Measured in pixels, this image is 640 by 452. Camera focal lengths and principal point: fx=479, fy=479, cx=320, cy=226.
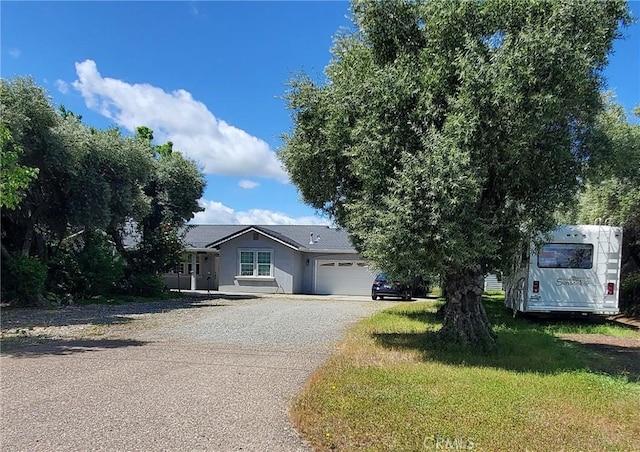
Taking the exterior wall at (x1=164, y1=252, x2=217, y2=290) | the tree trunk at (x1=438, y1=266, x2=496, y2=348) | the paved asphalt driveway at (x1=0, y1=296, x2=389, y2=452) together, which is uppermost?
the tree trunk at (x1=438, y1=266, x2=496, y2=348)

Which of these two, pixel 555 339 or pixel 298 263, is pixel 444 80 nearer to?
pixel 555 339

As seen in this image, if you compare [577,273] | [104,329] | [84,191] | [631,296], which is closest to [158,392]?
[104,329]

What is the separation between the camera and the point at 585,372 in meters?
7.45

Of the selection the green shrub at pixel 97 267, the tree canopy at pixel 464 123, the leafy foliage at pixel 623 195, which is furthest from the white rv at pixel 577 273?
the green shrub at pixel 97 267

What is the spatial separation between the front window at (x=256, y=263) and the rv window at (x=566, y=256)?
16.9m

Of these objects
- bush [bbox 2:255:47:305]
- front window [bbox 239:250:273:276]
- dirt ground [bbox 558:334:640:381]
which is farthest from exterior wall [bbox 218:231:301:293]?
dirt ground [bbox 558:334:640:381]

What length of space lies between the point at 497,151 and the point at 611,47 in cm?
287

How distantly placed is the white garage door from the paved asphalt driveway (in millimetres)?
17934

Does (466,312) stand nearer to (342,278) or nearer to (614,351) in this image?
(614,351)

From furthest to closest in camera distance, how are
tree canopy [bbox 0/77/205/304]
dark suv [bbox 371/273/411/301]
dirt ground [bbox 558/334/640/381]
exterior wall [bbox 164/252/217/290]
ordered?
1. exterior wall [bbox 164/252/217/290]
2. dark suv [bbox 371/273/411/301]
3. tree canopy [bbox 0/77/205/304]
4. dirt ground [bbox 558/334/640/381]

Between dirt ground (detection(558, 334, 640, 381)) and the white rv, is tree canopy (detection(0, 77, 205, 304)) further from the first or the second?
the white rv

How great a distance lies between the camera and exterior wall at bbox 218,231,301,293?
90.3 ft

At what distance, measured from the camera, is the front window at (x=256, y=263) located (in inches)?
1097

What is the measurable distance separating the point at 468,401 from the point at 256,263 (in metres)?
23.1
